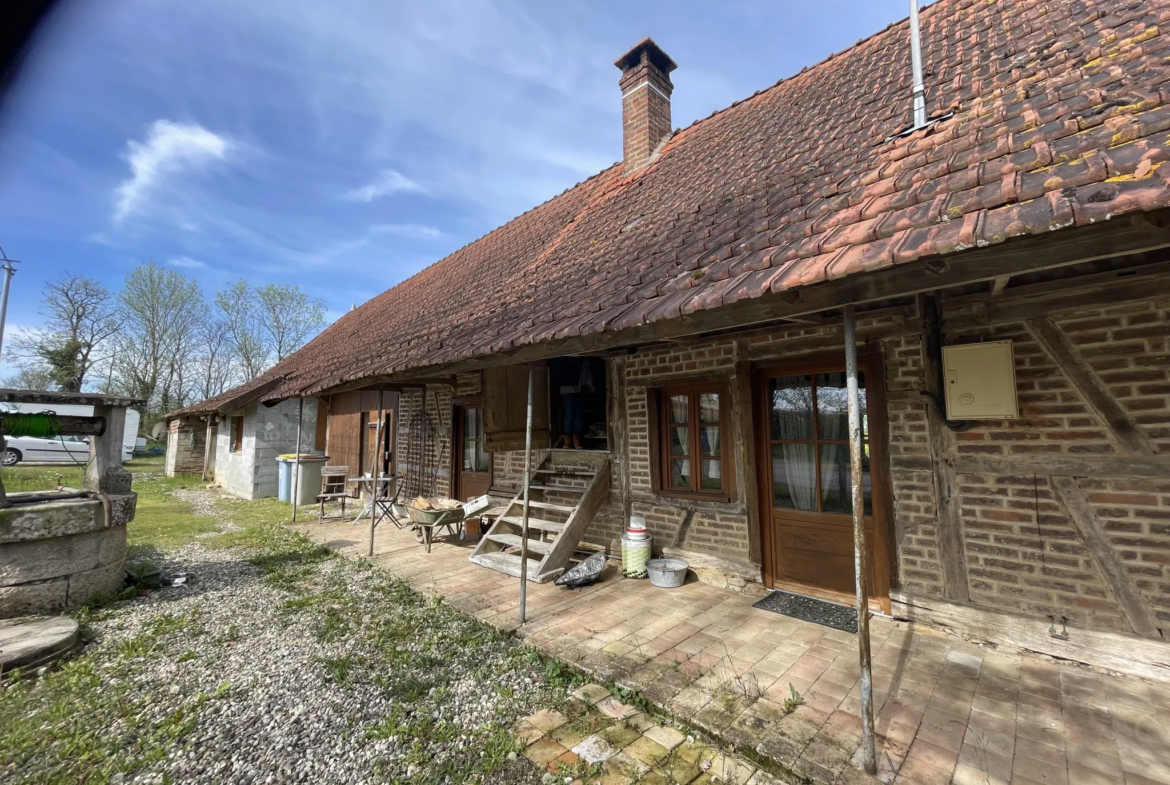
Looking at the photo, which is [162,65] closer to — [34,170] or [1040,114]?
[34,170]

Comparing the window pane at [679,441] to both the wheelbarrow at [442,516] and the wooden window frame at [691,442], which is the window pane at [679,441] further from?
the wheelbarrow at [442,516]

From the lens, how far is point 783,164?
14.1ft

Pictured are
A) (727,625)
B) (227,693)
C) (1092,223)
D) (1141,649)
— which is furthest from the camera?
(727,625)

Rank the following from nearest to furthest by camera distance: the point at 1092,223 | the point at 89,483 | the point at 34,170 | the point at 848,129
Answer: the point at 1092,223
the point at 34,170
the point at 848,129
the point at 89,483

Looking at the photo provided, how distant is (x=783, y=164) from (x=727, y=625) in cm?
409

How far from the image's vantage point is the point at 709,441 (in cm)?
486

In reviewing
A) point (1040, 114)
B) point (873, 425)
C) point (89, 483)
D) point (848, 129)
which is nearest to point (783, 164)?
point (848, 129)

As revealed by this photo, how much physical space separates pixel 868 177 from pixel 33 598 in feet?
24.9

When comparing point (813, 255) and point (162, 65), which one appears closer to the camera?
point (813, 255)

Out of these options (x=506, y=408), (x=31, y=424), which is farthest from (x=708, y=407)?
(x=31, y=424)

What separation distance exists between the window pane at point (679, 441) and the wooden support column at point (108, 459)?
5.58m

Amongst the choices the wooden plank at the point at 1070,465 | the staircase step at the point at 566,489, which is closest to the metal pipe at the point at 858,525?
the wooden plank at the point at 1070,465

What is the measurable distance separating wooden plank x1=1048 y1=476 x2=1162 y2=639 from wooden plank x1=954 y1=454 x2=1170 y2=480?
0.08 m

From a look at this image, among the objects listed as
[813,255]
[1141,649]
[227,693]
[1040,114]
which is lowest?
[227,693]
